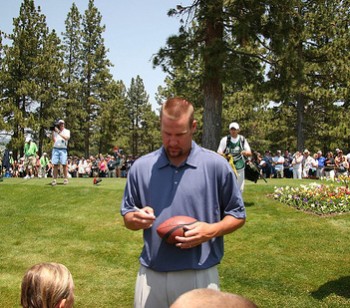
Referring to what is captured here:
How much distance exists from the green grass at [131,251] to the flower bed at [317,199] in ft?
1.14

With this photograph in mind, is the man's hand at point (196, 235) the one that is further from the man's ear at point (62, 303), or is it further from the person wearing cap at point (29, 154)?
the person wearing cap at point (29, 154)

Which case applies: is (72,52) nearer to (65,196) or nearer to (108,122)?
(108,122)

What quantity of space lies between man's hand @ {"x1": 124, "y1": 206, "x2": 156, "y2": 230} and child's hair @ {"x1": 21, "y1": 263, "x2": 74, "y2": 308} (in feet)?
1.97

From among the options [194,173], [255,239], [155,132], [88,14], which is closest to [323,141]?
[155,132]

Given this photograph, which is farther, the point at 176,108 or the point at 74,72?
the point at 74,72

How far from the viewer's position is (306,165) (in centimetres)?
2422

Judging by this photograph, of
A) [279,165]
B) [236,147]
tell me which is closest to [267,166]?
[279,165]

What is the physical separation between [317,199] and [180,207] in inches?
354

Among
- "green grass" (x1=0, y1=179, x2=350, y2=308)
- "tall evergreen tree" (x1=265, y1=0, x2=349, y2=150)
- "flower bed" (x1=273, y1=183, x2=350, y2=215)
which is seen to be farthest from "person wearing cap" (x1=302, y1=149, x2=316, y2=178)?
"green grass" (x1=0, y1=179, x2=350, y2=308)

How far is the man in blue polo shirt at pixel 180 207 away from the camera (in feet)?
9.27

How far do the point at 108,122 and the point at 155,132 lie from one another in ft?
22.3

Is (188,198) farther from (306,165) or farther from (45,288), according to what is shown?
(306,165)

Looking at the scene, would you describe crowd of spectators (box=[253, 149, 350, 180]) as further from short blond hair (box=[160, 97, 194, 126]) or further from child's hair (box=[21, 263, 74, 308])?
child's hair (box=[21, 263, 74, 308])

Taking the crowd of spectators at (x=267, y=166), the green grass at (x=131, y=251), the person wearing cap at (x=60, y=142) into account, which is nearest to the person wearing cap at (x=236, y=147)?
the green grass at (x=131, y=251)
